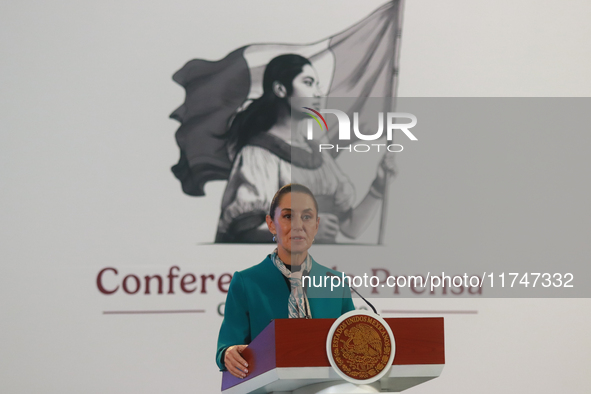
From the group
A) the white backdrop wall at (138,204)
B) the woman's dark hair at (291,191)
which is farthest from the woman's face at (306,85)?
the woman's dark hair at (291,191)

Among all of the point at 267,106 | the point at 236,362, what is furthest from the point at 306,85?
the point at 236,362

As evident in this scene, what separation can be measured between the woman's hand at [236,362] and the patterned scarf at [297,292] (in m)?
0.25

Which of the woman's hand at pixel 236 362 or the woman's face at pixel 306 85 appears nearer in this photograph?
the woman's hand at pixel 236 362

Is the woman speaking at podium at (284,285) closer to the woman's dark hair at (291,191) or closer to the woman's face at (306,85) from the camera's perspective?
Result: the woman's dark hair at (291,191)

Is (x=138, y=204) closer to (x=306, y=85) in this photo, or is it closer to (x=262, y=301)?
(x=306, y=85)

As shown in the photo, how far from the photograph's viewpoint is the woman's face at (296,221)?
2.33 metres

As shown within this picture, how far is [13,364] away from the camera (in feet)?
12.7

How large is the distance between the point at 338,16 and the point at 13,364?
293cm

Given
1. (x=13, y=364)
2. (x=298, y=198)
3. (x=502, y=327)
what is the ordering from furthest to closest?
(x=502, y=327), (x=13, y=364), (x=298, y=198)

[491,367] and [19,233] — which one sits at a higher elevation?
[19,233]

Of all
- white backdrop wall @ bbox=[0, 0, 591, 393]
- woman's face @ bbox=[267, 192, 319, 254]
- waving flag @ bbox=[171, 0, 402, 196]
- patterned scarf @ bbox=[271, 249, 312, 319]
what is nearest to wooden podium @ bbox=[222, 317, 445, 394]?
patterned scarf @ bbox=[271, 249, 312, 319]

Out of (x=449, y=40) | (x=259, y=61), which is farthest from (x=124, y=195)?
(x=449, y=40)

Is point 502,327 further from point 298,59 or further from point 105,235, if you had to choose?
point 105,235

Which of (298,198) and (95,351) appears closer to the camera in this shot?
(298,198)
